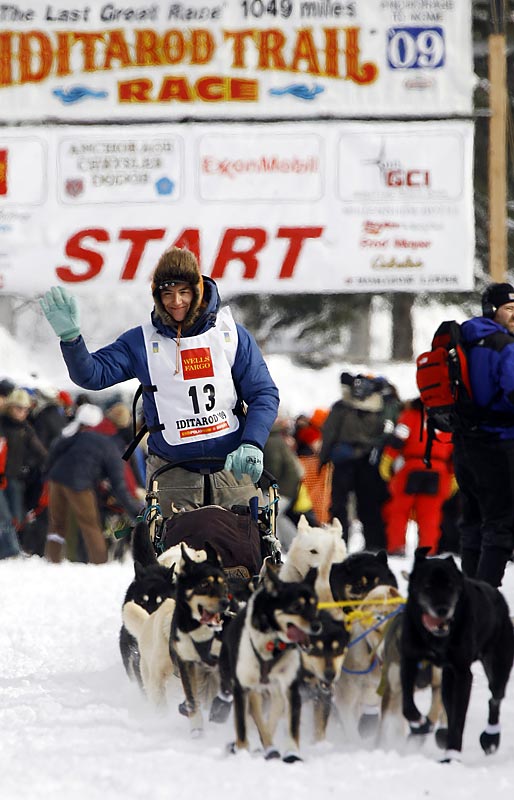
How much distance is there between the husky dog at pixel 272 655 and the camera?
Answer: 12.8 ft

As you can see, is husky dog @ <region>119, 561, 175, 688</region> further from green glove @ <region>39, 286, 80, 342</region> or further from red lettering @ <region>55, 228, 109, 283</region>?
red lettering @ <region>55, 228, 109, 283</region>

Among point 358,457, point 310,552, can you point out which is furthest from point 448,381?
point 358,457

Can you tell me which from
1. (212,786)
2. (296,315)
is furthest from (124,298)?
(212,786)

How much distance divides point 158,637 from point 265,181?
734 centimetres

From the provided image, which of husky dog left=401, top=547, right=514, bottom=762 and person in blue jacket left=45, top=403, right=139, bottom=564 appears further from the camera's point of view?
person in blue jacket left=45, top=403, right=139, bottom=564

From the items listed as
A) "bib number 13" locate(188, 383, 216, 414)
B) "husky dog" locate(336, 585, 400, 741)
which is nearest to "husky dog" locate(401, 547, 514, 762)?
"husky dog" locate(336, 585, 400, 741)

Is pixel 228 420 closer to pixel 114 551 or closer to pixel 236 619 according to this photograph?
pixel 236 619

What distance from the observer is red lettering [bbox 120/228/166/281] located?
11.8 m

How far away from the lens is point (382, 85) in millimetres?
11516

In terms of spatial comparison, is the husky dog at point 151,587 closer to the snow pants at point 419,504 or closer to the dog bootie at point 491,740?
the dog bootie at point 491,740

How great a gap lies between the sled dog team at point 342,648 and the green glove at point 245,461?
1.07 ft

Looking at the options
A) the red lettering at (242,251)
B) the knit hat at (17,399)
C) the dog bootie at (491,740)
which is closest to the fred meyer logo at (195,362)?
the dog bootie at (491,740)

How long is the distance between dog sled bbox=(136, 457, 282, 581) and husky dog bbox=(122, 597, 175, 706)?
0.25m

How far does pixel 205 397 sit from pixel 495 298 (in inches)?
67.3
